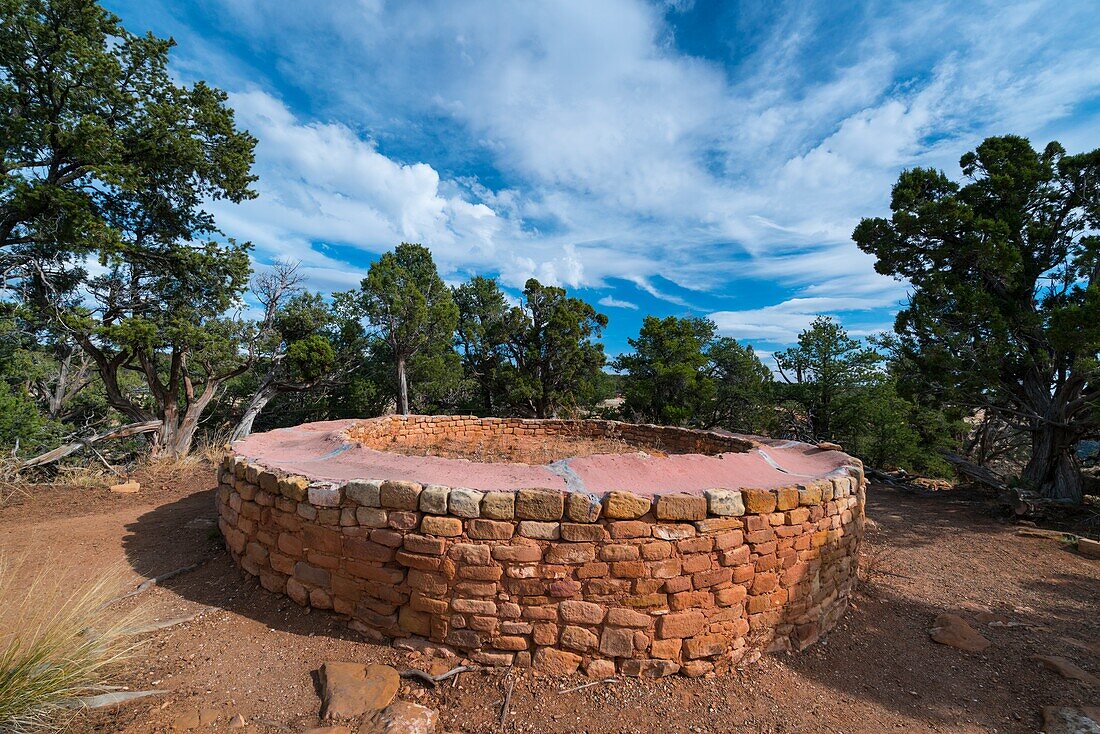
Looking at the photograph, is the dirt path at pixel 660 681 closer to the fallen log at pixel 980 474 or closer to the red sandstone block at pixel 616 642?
the red sandstone block at pixel 616 642

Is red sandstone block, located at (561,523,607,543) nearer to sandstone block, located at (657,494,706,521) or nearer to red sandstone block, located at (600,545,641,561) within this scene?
red sandstone block, located at (600,545,641,561)

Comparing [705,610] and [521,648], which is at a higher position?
[705,610]

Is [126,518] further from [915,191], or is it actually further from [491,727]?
[915,191]

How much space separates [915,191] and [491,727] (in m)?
12.8

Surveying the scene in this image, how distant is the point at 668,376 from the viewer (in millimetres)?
14789

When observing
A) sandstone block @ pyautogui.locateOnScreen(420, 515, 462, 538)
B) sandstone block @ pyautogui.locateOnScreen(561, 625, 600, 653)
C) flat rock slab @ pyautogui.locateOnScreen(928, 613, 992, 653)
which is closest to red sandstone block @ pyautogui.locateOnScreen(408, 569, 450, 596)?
sandstone block @ pyautogui.locateOnScreen(420, 515, 462, 538)

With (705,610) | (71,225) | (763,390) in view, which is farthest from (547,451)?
(71,225)

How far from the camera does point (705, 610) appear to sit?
3.38 metres

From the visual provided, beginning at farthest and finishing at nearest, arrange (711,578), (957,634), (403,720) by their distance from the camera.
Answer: (957,634)
(711,578)
(403,720)

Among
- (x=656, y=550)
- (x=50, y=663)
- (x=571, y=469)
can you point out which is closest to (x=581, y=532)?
(x=656, y=550)

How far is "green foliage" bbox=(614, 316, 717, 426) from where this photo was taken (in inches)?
581

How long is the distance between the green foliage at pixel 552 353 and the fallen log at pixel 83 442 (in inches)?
408

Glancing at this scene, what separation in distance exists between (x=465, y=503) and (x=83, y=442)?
11.8 metres

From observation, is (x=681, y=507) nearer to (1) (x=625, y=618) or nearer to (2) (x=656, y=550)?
(2) (x=656, y=550)
